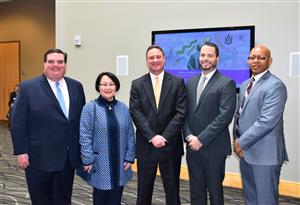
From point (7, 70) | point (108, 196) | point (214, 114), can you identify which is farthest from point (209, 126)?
point (7, 70)

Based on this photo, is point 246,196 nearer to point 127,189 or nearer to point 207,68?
point 207,68

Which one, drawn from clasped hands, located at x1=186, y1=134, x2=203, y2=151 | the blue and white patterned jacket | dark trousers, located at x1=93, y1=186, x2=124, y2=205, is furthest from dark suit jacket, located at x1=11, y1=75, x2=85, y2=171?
clasped hands, located at x1=186, y1=134, x2=203, y2=151

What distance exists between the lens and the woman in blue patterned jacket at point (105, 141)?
283 cm

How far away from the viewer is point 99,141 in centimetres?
284

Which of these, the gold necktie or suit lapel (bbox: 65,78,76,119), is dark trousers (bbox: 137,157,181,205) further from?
suit lapel (bbox: 65,78,76,119)

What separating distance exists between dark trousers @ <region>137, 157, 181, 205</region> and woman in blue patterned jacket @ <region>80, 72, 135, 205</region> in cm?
27

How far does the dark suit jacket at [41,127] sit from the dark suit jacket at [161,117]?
2.00 ft

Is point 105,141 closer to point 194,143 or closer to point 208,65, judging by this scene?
point 194,143

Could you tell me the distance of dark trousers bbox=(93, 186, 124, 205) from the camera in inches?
116

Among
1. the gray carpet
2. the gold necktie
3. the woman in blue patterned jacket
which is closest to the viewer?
the woman in blue patterned jacket

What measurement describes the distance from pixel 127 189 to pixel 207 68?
2.16 metres

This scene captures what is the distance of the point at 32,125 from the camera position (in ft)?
9.09

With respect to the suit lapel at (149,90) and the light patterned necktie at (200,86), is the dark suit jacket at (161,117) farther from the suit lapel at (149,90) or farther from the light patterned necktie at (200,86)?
the light patterned necktie at (200,86)

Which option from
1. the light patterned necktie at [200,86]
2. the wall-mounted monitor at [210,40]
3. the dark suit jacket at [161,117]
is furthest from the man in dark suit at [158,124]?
the wall-mounted monitor at [210,40]
